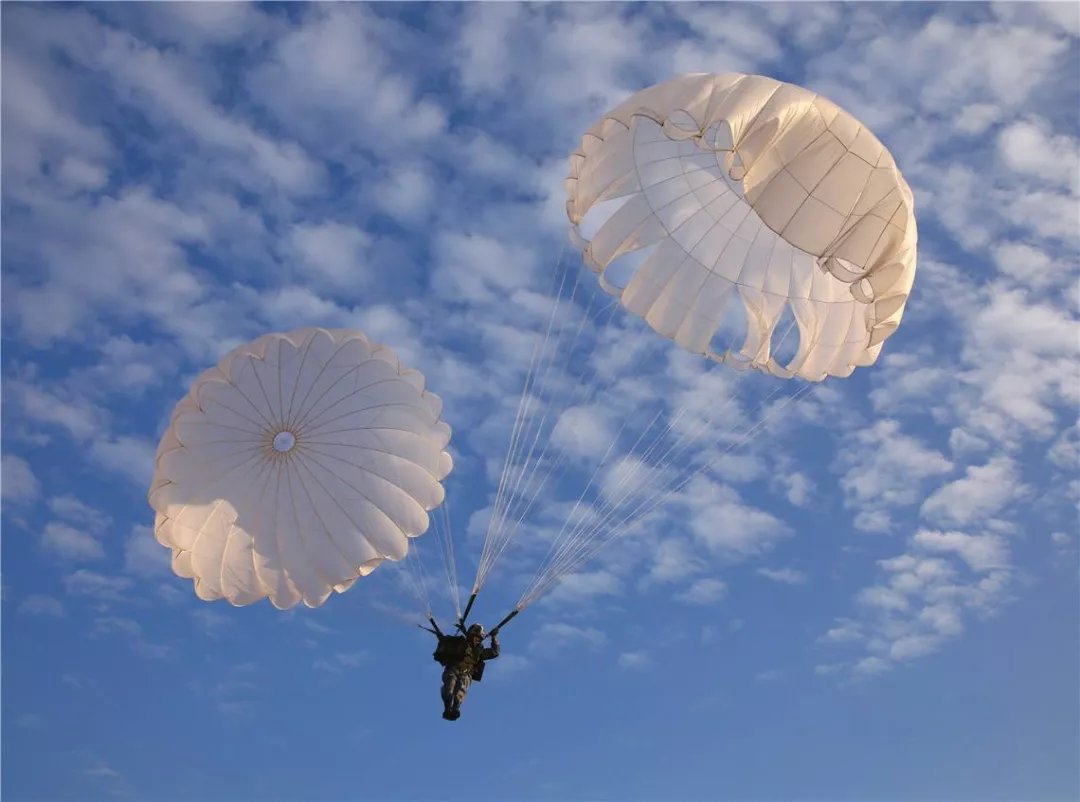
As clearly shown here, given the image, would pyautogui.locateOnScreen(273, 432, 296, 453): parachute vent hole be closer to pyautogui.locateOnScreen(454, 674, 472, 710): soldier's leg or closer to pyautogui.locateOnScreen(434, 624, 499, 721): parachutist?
A: pyautogui.locateOnScreen(434, 624, 499, 721): parachutist

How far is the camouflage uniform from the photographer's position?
15.4 meters

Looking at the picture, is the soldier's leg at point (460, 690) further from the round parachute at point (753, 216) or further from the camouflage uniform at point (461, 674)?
the round parachute at point (753, 216)

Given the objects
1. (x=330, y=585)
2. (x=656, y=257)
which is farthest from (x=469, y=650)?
(x=656, y=257)

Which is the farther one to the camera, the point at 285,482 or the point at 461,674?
the point at 285,482

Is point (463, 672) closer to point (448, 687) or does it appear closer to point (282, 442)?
point (448, 687)

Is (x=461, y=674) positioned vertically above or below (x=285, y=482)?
below

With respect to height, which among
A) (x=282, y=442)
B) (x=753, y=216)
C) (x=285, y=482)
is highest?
(x=753, y=216)

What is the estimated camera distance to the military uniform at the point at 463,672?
607 inches

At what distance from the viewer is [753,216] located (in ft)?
54.9

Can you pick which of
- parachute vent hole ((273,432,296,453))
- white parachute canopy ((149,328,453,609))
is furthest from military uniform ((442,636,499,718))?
parachute vent hole ((273,432,296,453))

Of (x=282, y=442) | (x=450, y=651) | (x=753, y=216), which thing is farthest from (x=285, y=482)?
(x=753, y=216)

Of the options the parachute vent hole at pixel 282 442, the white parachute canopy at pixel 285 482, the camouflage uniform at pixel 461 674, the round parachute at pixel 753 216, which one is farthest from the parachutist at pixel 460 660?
the round parachute at pixel 753 216

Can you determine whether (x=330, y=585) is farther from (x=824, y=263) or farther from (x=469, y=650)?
(x=824, y=263)

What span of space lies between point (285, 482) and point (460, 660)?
3.60 metres
